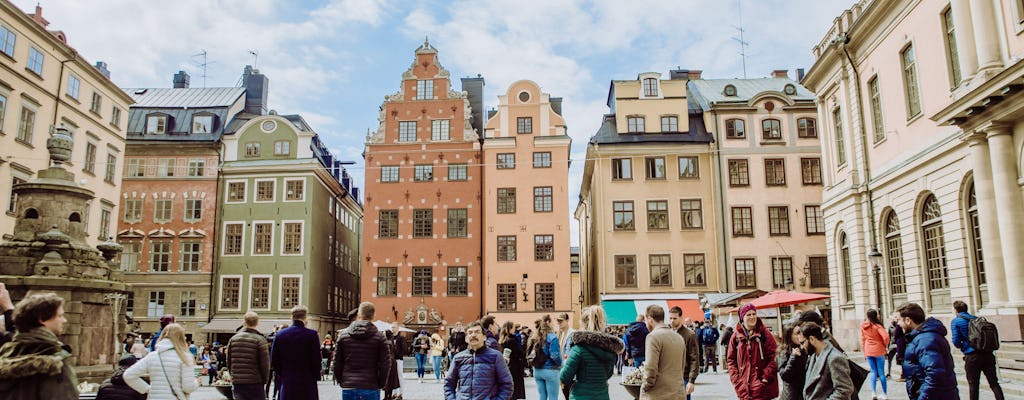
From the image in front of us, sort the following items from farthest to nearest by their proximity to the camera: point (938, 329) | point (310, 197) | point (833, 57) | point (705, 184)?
point (310, 197), point (705, 184), point (833, 57), point (938, 329)

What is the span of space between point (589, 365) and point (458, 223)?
111 feet

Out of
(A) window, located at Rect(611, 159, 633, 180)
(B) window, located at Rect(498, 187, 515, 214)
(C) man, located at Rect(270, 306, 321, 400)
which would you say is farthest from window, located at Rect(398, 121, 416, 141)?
(C) man, located at Rect(270, 306, 321, 400)

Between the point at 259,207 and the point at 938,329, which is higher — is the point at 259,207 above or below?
above

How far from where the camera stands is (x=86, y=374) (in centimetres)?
1631

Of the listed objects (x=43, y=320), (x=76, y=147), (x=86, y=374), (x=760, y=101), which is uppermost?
(x=760, y=101)

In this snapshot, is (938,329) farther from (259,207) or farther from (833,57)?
(259,207)

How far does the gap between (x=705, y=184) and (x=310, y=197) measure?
21.6m

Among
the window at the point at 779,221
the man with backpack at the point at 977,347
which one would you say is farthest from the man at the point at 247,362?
the window at the point at 779,221

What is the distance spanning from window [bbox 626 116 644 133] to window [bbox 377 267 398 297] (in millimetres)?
14643

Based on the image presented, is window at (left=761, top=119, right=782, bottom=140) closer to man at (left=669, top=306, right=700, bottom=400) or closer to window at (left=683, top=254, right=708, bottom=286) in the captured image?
window at (left=683, top=254, right=708, bottom=286)

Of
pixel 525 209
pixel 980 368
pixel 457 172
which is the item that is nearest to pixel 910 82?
pixel 980 368

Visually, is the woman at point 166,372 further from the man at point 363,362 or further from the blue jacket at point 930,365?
the blue jacket at point 930,365

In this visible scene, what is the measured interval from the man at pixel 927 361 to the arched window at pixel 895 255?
1898cm

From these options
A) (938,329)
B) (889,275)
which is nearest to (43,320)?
(938,329)
